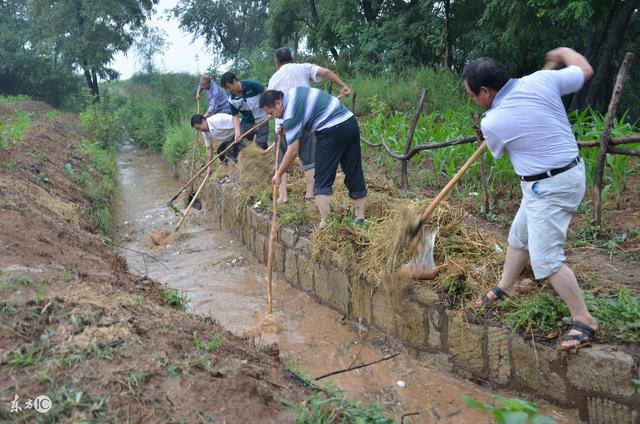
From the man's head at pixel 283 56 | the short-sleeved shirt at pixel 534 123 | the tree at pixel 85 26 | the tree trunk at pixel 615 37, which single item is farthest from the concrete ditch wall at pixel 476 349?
the tree at pixel 85 26

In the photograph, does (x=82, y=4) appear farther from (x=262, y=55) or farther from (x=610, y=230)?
(x=610, y=230)

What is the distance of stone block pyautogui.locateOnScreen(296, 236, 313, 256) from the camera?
538 centimetres

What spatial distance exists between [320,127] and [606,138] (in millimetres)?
2325

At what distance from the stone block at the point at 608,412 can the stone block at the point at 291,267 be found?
3083mm

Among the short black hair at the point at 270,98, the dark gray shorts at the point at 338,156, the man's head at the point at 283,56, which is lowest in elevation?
the dark gray shorts at the point at 338,156

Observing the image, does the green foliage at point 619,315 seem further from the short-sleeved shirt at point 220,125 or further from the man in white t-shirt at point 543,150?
the short-sleeved shirt at point 220,125

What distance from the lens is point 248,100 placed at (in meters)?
7.06

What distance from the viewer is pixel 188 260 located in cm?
699

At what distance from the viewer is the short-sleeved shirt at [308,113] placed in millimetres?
4836

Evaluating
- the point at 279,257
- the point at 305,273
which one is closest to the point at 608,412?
the point at 305,273

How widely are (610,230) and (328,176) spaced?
7.87 feet

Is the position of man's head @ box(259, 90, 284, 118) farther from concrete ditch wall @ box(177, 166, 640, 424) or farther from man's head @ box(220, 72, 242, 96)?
man's head @ box(220, 72, 242, 96)

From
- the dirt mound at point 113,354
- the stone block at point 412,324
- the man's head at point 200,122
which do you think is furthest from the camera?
the man's head at point 200,122

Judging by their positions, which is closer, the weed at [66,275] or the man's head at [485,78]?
the man's head at [485,78]
